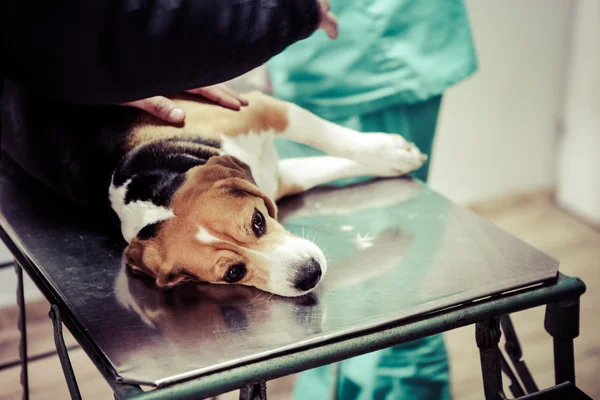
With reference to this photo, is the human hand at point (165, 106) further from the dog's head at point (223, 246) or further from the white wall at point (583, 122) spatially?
the white wall at point (583, 122)

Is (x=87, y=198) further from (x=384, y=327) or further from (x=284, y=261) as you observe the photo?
(x=384, y=327)

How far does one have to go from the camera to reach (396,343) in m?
0.69

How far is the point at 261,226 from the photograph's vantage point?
30.6 inches

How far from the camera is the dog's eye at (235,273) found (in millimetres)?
754

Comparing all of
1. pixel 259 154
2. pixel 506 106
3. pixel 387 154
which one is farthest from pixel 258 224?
pixel 506 106

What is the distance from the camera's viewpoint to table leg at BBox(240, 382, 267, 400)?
67 cm

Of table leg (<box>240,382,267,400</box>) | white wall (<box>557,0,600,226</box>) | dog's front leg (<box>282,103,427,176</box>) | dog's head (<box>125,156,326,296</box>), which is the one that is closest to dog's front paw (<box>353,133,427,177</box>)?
dog's front leg (<box>282,103,427,176</box>)

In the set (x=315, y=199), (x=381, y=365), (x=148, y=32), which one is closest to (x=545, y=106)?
(x=381, y=365)

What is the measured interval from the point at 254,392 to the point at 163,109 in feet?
1.17

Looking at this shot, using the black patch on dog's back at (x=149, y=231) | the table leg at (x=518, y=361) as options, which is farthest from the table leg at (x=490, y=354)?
the black patch on dog's back at (x=149, y=231)

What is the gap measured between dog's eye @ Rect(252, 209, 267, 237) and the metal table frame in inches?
6.1

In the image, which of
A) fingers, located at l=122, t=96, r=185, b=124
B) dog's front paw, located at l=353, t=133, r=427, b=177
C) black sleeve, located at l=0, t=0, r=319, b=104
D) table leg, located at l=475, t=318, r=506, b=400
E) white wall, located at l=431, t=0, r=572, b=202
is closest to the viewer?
black sleeve, located at l=0, t=0, r=319, b=104

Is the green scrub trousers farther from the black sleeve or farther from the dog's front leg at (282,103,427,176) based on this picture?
the black sleeve

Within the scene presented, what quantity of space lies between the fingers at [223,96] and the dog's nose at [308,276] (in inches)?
9.8
